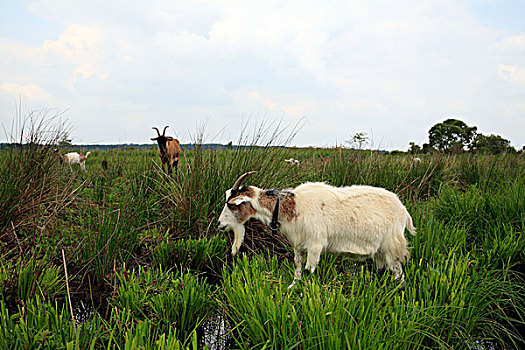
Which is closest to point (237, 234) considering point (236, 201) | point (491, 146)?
point (236, 201)

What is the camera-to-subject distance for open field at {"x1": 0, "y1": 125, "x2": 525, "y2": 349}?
2520 mm

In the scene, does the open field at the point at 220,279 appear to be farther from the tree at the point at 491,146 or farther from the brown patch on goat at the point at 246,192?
the tree at the point at 491,146

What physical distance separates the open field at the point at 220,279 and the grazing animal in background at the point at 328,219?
0.22 metres

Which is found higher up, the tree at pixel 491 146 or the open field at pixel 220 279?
the tree at pixel 491 146

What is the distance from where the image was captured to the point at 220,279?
163 inches

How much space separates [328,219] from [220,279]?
147 centimetres

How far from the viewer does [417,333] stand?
8.59 ft

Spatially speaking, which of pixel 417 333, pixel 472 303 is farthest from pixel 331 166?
pixel 417 333

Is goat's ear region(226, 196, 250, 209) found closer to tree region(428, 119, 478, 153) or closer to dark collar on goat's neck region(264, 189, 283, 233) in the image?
dark collar on goat's neck region(264, 189, 283, 233)

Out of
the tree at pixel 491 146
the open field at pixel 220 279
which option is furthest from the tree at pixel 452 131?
the open field at pixel 220 279

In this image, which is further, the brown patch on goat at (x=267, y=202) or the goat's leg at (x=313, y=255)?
the brown patch on goat at (x=267, y=202)

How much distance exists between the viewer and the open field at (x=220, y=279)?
8.27 feet

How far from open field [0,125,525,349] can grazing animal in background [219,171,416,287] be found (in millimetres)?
222

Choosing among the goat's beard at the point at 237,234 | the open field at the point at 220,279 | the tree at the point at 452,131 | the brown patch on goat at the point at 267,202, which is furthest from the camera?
the tree at the point at 452,131
